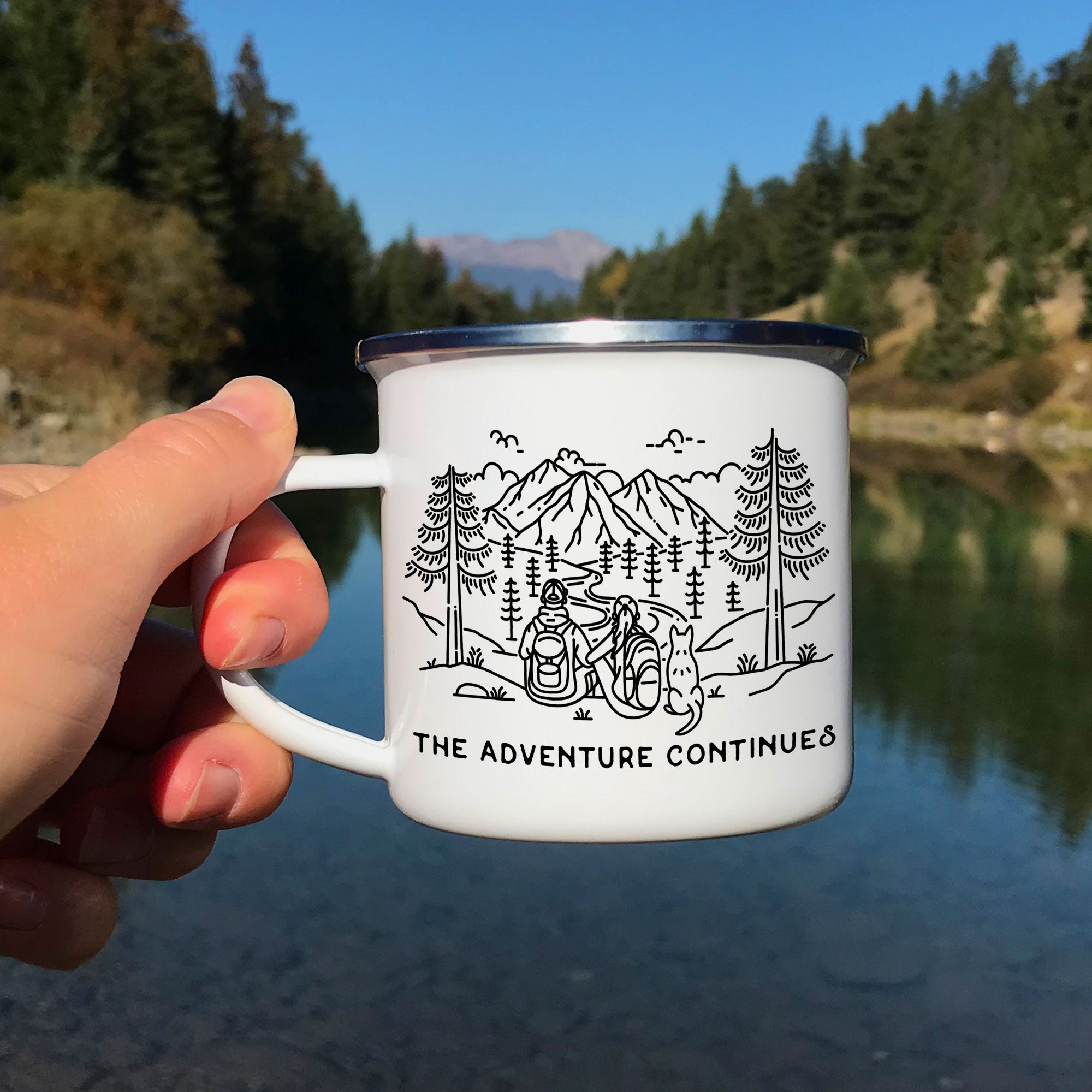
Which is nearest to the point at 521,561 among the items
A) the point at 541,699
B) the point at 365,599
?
the point at 541,699

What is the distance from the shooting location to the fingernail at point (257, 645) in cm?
160

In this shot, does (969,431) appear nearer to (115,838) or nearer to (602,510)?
(115,838)

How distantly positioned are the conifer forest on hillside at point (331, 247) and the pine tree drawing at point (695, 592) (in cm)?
270

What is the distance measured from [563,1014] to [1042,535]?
46.4 ft

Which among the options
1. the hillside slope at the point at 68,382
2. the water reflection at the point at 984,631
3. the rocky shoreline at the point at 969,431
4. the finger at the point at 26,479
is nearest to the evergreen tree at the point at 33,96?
the hillside slope at the point at 68,382

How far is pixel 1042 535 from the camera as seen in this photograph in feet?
57.5

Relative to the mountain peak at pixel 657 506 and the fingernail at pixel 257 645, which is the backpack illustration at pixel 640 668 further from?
the fingernail at pixel 257 645

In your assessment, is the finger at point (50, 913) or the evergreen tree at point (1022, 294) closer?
the finger at point (50, 913)

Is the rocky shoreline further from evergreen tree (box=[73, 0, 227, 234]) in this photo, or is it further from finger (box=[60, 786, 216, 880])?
finger (box=[60, 786, 216, 880])

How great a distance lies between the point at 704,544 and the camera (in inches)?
55.9

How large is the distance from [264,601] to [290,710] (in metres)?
0.16

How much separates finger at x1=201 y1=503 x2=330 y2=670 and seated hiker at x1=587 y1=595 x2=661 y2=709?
0.47 meters

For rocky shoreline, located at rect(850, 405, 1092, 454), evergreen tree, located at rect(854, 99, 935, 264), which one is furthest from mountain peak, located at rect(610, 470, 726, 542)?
evergreen tree, located at rect(854, 99, 935, 264)

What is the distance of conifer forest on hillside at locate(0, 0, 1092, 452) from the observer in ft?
80.5
